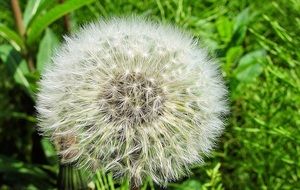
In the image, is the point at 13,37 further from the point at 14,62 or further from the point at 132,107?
the point at 132,107

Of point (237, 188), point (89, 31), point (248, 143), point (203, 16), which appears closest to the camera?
point (89, 31)

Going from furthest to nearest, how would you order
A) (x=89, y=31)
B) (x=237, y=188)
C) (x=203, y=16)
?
(x=203, y=16) → (x=237, y=188) → (x=89, y=31)

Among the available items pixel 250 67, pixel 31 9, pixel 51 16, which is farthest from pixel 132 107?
pixel 31 9

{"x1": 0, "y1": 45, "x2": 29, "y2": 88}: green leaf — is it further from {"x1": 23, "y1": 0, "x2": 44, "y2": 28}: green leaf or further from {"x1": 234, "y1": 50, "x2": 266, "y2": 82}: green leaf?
{"x1": 234, "y1": 50, "x2": 266, "y2": 82}: green leaf

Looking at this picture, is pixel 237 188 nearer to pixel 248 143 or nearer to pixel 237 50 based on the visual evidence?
pixel 248 143

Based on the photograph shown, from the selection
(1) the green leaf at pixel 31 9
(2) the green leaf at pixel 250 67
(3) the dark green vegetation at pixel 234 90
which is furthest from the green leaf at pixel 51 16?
(2) the green leaf at pixel 250 67

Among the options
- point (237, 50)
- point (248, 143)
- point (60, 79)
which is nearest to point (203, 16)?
point (237, 50)
